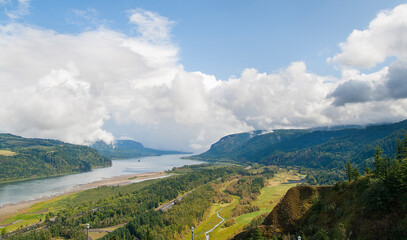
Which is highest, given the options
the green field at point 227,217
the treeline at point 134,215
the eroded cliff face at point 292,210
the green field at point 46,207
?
the eroded cliff face at point 292,210

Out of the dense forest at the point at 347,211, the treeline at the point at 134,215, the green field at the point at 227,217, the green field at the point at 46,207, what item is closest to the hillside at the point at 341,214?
the dense forest at the point at 347,211

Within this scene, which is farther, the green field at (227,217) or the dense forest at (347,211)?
the green field at (227,217)

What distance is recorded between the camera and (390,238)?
41.0 metres

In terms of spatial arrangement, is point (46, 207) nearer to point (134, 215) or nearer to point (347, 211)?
point (134, 215)

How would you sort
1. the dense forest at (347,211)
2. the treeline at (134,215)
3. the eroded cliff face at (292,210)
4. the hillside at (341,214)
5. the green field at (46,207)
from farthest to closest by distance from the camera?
the green field at (46,207) → the treeline at (134,215) → the eroded cliff face at (292,210) → the dense forest at (347,211) → the hillside at (341,214)

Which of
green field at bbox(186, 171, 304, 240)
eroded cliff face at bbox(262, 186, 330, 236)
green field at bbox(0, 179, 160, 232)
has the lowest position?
green field at bbox(186, 171, 304, 240)

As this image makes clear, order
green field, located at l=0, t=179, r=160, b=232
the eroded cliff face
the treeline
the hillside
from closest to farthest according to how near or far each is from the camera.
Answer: the hillside
the eroded cliff face
the treeline
green field, located at l=0, t=179, r=160, b=232

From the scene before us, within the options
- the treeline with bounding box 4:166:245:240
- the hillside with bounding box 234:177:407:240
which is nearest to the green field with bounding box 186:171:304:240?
the treeline with bounding box 4:166:245:240

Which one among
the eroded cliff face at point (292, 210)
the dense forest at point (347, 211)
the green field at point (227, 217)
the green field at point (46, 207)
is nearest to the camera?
the dense forest at point (347, 211)

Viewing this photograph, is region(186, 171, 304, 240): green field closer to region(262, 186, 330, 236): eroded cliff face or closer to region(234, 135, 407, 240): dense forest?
region(262, 186, 330, 236): eroded cliff face

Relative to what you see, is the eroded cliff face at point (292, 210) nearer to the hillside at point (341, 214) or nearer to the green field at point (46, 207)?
the hillside at point (341, 214)

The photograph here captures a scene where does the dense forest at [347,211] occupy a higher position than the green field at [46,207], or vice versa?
the dense forest at [347,211]

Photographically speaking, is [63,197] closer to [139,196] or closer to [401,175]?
[139,196]

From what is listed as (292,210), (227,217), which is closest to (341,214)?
(292,210)
